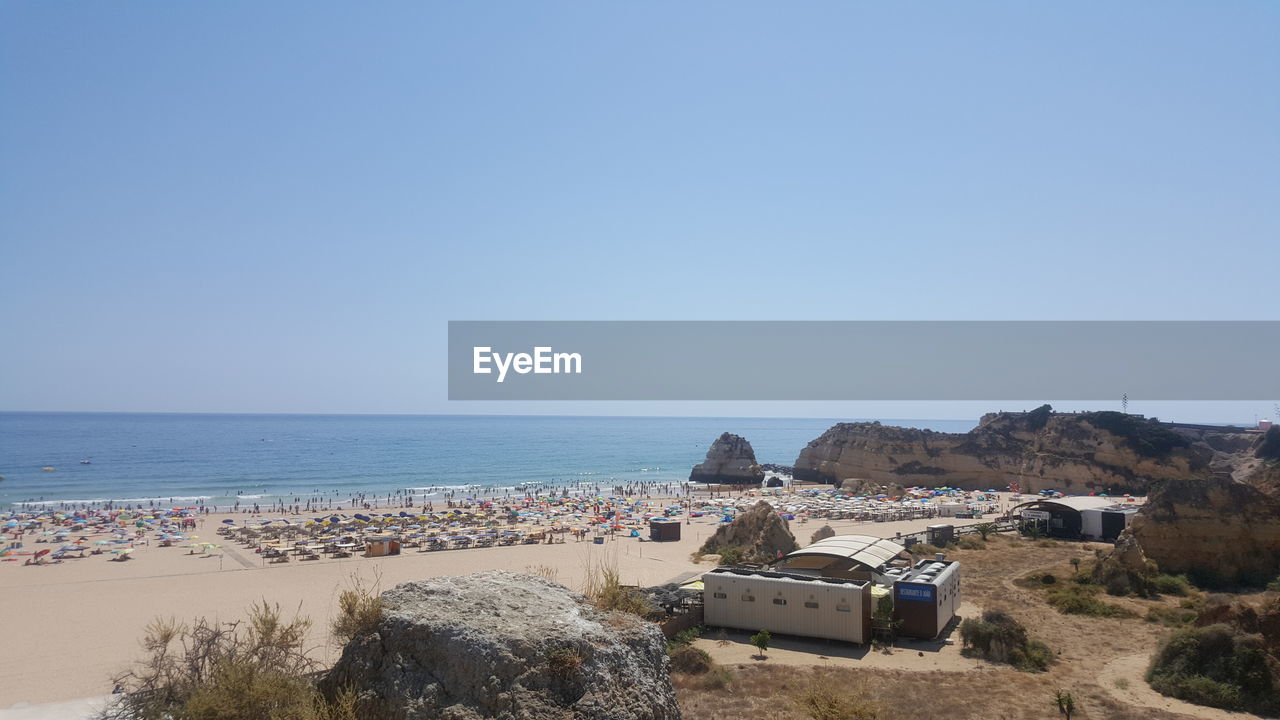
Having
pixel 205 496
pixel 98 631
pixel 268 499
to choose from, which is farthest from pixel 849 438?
pixel 98 631

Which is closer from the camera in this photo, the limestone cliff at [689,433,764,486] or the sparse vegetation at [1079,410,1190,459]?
the sparse vegetation at [1079,410,1190,459]

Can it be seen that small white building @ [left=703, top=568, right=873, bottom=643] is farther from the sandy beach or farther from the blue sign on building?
the sandy beach

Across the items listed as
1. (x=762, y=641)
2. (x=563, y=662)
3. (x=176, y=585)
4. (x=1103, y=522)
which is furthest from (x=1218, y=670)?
(x=176, y=585)

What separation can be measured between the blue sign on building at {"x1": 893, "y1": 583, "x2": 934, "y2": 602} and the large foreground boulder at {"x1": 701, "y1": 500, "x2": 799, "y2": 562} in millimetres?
10655

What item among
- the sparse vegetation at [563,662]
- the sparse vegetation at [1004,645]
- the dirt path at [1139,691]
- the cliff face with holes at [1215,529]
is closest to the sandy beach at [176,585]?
the sparse vegetation at [1004,645]

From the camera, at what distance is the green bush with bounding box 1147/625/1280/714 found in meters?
13.5

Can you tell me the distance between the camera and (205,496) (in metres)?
65.2

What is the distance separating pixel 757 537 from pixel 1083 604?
13341 mm

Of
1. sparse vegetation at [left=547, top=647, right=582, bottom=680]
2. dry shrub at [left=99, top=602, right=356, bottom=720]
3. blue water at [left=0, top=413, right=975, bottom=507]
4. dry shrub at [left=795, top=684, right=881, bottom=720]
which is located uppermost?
sparse vegetation at [left=547, top=647, right=582, bottom=680]

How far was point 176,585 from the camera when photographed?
2781 centimetres

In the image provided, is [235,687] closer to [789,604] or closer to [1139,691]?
[789,604]

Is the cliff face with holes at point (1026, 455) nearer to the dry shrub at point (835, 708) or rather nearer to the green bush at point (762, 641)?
the green bush at point (762, 641)

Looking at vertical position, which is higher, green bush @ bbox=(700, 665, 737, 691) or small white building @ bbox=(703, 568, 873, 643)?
small white building @ bbox=(703, 568, 873, 643)

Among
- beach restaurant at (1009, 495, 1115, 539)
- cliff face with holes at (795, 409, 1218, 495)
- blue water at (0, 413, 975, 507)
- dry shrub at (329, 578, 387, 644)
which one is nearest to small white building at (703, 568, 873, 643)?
dry shrub at (329, 578, 387, 644)
